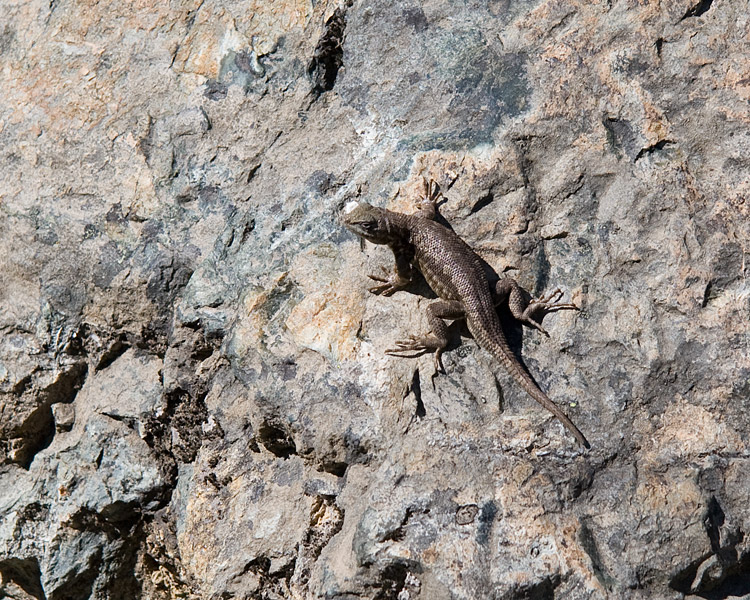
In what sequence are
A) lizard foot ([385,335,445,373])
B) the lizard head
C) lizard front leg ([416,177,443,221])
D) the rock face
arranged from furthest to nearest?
lizard front leg ([416,177,443,221])
the lizard head
lizard foot ([385,335,445,373])
the rock face

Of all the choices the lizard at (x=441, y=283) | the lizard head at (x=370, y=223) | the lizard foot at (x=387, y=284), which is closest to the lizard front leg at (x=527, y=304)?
the lizard at (x=441, y=283)

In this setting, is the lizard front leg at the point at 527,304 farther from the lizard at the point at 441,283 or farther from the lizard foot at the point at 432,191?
the lizard foot at the point at 432,191

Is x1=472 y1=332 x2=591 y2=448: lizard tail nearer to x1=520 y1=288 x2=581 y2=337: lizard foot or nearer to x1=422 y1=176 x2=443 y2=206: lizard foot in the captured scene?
x1=520 y1=288 x2=581 y2=337: lizard foot

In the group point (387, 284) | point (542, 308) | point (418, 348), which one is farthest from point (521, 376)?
point (387, 284)

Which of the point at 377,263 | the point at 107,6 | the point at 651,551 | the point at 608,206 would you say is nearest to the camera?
the point at 651,551

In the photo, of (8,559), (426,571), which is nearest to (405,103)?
(426,571)

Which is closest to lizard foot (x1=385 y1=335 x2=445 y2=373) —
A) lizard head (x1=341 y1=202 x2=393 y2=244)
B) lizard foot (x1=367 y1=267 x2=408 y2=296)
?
lizard foot (x1=367 y1=267 x2=408 y2=296)

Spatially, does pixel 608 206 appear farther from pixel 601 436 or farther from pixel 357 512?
pixel 357 512
